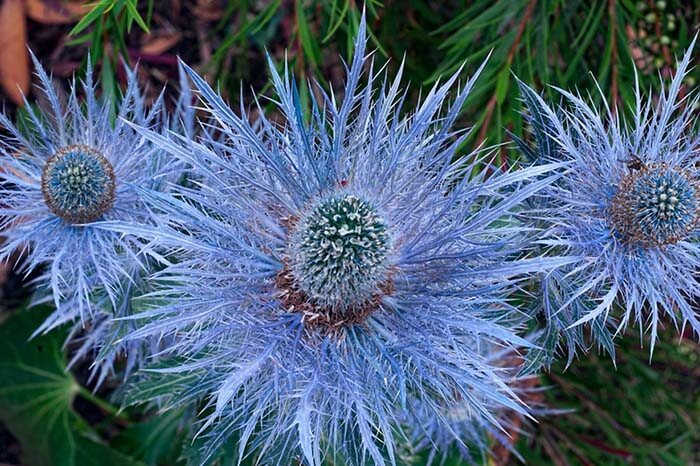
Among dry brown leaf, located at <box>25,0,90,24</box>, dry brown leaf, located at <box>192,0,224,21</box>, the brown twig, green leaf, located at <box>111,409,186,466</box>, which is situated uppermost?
dry brown leaf, located at <box>192,0,224,21</box>

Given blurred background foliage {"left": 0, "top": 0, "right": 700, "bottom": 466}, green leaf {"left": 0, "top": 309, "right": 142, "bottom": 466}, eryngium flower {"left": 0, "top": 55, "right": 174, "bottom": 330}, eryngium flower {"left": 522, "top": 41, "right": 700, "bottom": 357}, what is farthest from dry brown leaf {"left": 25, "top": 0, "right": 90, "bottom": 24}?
eryngium flower {"left": 522, "top": 41, "right": 700, "bottom": 357}

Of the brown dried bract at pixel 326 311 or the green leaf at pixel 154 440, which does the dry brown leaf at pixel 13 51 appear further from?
the brown dried bract at pixel 326 311

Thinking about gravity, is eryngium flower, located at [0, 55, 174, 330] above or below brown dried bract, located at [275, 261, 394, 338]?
above

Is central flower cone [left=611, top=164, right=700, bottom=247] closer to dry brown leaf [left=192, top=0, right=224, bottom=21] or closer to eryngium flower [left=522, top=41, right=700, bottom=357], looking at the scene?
eryngium flower [left=522, top=41, right=700, bottom=357]

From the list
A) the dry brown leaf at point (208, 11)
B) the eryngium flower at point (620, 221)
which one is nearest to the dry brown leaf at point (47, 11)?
the dry brown leaf at point (208, 11)

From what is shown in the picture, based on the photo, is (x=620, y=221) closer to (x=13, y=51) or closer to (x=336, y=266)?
(x=336, y=266)

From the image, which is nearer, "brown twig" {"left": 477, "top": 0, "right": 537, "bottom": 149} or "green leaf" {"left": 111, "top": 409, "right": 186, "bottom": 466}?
"brown twig" {"left": 477, "top": 0, "right": 537, "bottom": 149}

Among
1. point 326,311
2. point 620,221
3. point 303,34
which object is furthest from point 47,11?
point 620,221

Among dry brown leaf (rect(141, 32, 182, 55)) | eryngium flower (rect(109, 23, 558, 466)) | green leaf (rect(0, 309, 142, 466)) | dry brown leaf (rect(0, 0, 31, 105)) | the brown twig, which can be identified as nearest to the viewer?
eryngium flower (rect(109, 23, 558, 466))
